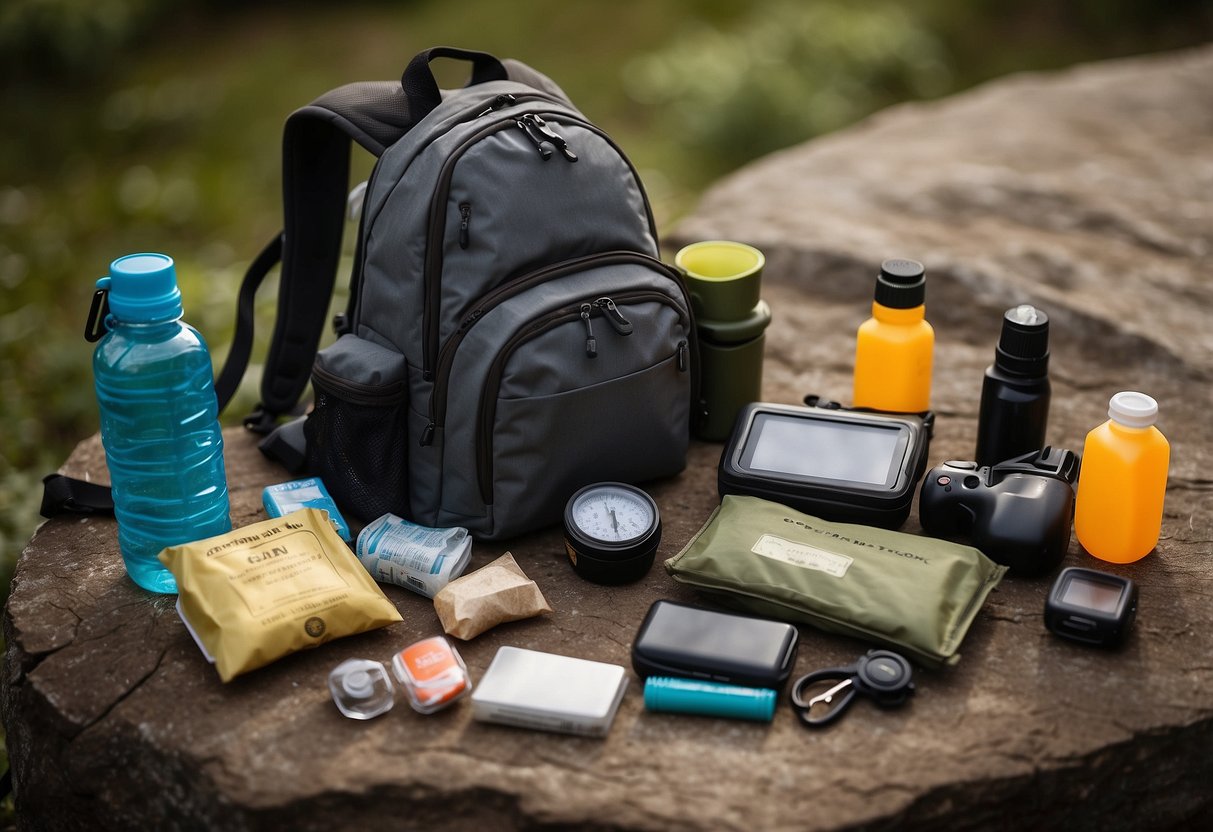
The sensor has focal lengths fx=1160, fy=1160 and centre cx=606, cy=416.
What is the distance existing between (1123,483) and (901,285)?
2.24 feet

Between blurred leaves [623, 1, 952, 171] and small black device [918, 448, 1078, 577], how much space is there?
172 inches

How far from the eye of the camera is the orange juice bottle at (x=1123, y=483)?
236 cm

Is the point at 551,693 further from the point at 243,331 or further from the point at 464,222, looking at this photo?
the point at 243,331

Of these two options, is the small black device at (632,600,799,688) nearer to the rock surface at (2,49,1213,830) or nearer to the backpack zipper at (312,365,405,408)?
the rock surface at (2,49,1213,830)

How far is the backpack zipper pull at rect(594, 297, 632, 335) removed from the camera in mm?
2504

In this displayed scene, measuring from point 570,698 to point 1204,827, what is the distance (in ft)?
4.26

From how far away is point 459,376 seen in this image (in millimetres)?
2467

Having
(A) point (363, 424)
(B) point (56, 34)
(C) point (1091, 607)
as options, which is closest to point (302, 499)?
(A) point (363, 424)

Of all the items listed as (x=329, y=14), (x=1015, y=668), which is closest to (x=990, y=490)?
(x=1015, y=668)

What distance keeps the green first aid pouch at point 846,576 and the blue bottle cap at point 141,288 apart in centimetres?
113

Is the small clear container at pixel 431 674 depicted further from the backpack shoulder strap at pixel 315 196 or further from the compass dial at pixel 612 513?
the backpack shoulder strap at pixel 315 196

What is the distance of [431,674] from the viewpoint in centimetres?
214

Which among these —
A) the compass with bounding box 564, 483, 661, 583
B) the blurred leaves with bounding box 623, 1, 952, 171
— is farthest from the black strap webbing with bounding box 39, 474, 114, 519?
the blurred leaves with bounding box 623, 1, 952, 171

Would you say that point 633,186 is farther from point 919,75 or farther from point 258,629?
point 919,75
